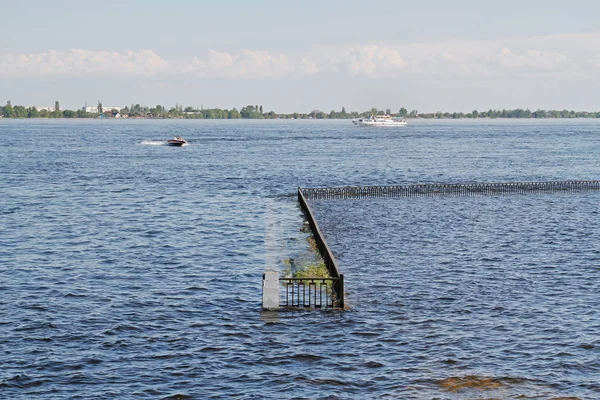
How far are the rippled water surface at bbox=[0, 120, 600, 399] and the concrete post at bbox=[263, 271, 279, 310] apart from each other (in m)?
0.69

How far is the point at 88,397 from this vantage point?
93.5 ft

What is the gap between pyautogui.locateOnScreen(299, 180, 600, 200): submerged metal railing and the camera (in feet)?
279

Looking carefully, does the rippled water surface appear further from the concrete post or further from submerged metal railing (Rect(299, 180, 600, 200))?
submerged metal railing (Rect(299, 180, 600, 200))

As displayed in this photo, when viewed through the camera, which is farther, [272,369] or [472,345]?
[472,345]

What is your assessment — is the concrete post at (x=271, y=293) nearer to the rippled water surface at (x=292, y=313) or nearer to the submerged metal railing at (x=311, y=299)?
the submerged metal railing at (x=311, y=299)

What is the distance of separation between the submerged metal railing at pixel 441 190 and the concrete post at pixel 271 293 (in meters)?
43.3

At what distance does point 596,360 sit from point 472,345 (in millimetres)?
4917

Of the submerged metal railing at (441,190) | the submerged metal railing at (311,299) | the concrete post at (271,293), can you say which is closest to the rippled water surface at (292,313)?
the concrete post at (271,293)

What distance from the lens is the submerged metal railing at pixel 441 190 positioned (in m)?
85.1

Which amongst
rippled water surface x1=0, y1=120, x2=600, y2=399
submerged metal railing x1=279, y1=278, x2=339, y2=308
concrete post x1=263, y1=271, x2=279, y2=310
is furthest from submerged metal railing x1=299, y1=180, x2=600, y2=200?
concrete post x1=263, y1=271, x2=279, y2=310

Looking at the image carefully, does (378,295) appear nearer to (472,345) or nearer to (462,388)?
(472,345)

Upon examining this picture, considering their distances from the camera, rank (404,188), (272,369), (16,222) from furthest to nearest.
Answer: (404,188)
(16,222)
(272,369)

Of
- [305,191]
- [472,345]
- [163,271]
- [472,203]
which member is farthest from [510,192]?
[472,345]

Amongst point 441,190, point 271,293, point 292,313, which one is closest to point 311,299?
point 271,293
